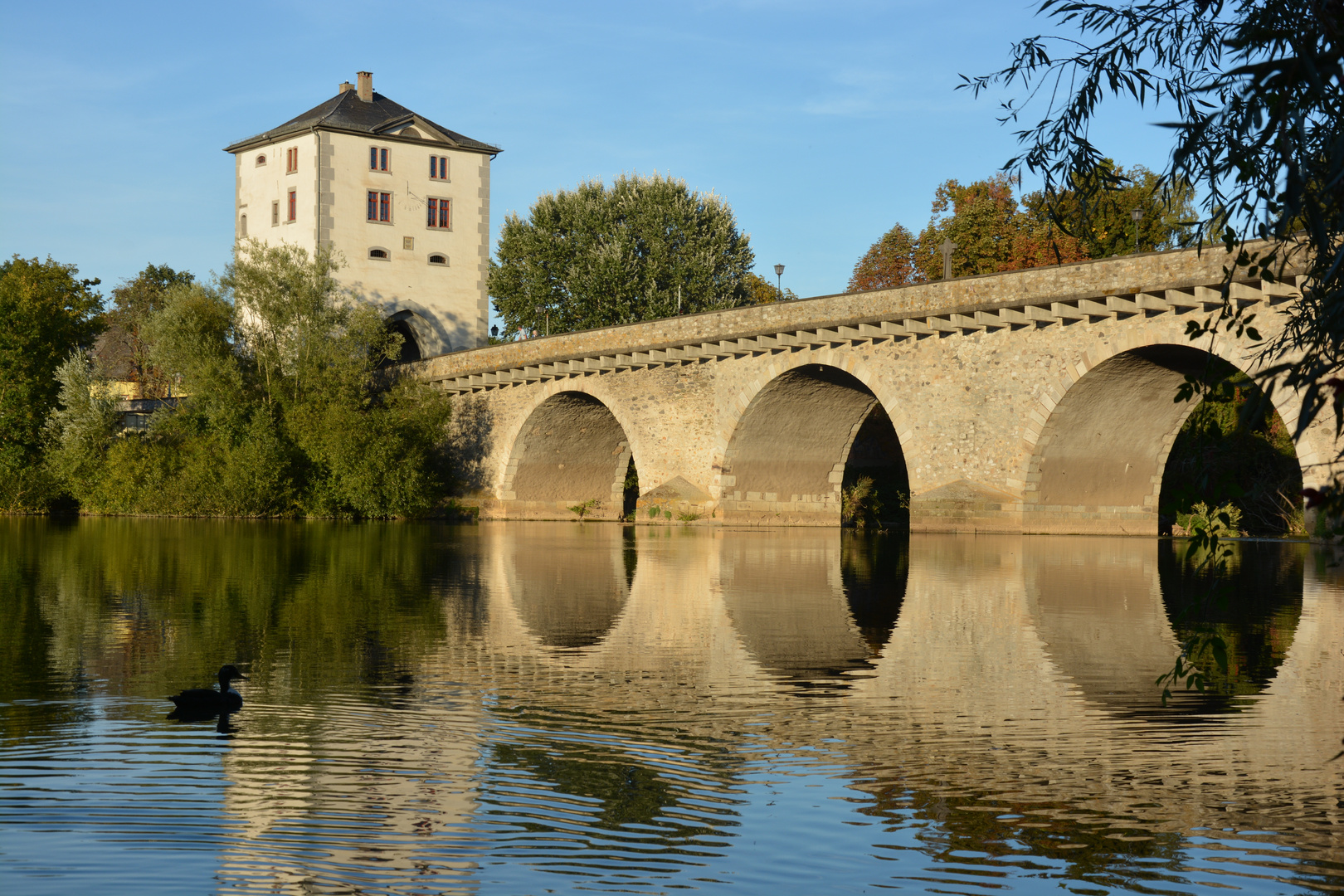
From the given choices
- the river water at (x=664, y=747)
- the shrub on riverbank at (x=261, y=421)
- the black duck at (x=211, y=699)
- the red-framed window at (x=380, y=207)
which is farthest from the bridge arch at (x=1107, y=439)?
the red-framed window at (x=380, y=207)

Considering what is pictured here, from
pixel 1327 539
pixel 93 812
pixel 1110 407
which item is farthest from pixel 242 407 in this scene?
pixel 1327 539

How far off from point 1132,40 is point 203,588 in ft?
40.2

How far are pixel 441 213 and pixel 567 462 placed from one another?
12.9 meters

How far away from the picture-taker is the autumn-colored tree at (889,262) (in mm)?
50469

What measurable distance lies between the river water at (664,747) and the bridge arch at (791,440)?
17351 mm

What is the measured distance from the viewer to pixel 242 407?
127 feet

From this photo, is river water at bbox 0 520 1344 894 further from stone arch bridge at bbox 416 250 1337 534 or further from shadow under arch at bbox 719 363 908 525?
shadow under arch at bbox 719 363 908 525

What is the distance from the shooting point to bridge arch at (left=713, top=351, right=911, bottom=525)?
31.5m

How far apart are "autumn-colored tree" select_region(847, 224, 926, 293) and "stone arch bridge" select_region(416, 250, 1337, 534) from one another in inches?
610

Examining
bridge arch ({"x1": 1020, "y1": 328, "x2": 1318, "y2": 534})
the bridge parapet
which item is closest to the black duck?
the bridge parapet

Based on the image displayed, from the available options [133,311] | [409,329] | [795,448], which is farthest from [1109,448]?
[133,311]

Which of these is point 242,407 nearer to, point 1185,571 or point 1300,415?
point 1185,571

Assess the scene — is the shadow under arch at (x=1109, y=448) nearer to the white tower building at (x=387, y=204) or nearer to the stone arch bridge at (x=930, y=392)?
the stone arch bridge at (x=930, y=392)

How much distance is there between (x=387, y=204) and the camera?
158 ft
